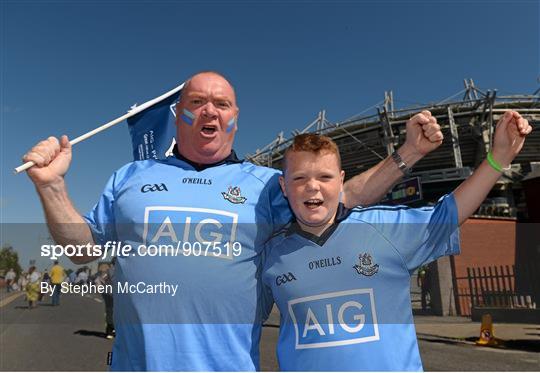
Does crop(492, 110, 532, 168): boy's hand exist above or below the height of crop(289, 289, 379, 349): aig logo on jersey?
above

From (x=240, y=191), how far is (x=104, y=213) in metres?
0.78

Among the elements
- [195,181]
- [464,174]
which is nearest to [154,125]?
[195,181]

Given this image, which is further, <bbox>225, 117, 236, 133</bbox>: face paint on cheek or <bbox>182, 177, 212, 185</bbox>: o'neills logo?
<bbox>225, 117, 236, 133</bbox>: face paint on cheek

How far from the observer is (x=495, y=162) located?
2.30 m

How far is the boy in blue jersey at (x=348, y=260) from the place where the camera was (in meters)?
2.14

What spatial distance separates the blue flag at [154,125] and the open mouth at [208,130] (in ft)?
6.17

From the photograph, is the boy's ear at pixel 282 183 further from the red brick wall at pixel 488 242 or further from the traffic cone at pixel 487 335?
the red brick wall at pixel 488 242

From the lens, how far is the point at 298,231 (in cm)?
244

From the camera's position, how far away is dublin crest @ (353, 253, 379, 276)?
90.1 inches

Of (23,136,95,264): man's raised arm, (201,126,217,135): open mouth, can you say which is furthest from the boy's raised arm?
(23,136,95,264): man's raised arm

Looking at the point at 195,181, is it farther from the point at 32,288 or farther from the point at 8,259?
the point at 8,259

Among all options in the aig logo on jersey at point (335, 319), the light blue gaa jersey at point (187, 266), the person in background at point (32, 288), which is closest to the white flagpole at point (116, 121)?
the light blue gaa jersey at point (187, 266)

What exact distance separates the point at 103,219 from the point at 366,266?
4.87ft

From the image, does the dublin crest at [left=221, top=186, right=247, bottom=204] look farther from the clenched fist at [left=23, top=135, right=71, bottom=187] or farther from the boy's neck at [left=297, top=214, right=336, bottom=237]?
the clenched fist at [left=23, top=135, right=71, bottom=187]
